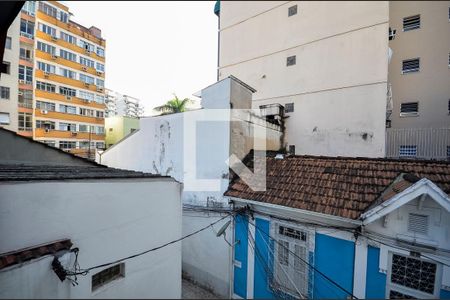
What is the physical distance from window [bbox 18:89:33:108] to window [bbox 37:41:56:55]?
4.83 metres

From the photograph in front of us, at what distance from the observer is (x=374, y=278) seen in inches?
204

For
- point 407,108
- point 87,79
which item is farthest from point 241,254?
point 87,79

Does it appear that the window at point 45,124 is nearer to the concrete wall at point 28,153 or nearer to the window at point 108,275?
the concrete wall at point 28,153

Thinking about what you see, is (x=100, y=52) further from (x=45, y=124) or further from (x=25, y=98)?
(x=45, y=124)

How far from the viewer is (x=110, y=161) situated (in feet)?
40.7

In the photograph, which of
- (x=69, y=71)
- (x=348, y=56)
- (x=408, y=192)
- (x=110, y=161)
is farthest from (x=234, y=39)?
(x=69, y=71)

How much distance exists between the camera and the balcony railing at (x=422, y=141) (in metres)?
6.46

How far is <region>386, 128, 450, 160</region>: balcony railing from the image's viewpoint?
6.46 meters

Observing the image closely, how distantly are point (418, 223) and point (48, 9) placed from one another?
114ft

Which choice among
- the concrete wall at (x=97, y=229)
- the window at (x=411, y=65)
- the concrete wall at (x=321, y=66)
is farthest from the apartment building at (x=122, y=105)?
the concrete wall at (x=97, y=229)

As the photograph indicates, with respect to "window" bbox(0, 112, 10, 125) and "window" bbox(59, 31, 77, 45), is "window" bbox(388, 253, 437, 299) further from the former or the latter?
"window" bbox(59, 31, 77, 45)

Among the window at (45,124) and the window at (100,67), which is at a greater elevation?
the window at (100,67)

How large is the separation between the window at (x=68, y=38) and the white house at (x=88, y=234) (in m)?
28.2

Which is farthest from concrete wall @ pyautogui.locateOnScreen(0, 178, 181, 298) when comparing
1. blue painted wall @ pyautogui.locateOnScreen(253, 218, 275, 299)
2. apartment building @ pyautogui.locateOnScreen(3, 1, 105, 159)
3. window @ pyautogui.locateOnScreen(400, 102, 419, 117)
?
apartment building @ pyautogui.locateOnScreen(3, 1, 105, 159)
